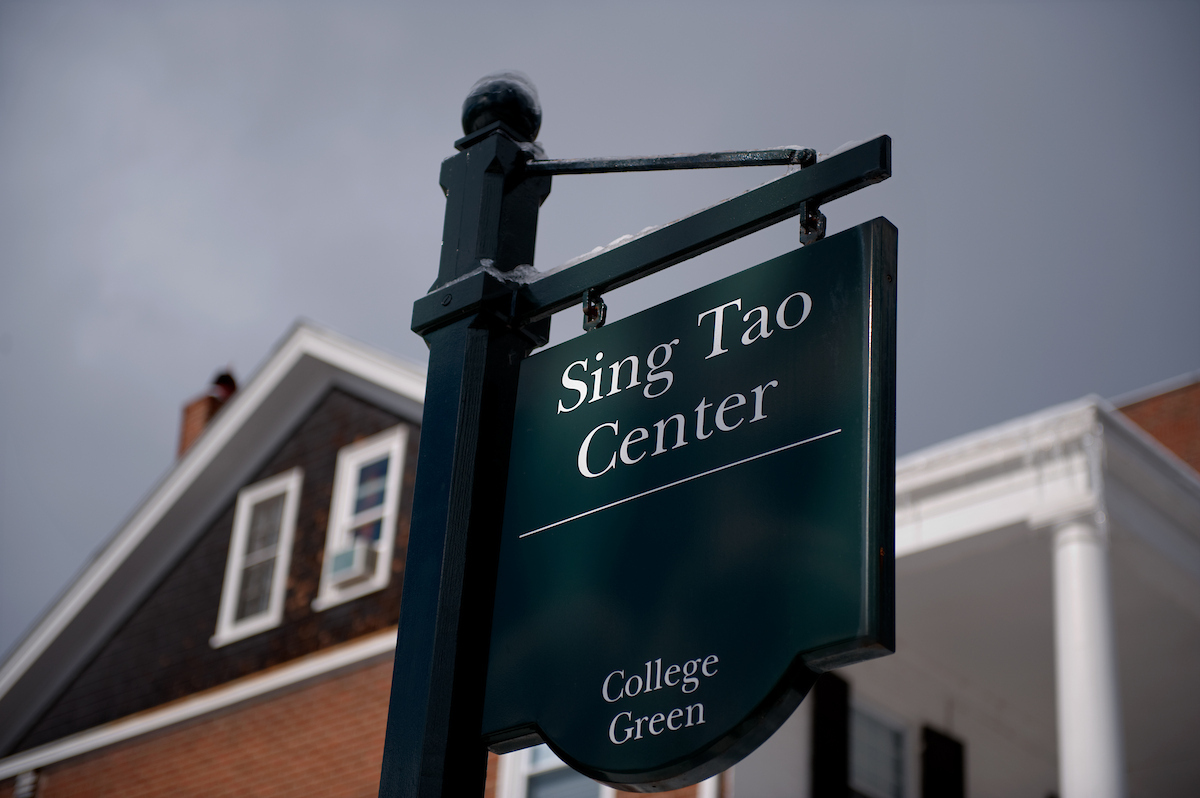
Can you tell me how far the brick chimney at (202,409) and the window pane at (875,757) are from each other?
8.77 metres

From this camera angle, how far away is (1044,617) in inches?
478

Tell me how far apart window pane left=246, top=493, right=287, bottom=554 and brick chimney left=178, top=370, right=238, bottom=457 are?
2.27 meters

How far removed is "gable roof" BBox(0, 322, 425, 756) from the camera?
52.2ft

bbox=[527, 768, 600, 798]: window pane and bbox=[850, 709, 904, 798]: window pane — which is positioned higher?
bbox=[850, 709, 904, 798]: window pane

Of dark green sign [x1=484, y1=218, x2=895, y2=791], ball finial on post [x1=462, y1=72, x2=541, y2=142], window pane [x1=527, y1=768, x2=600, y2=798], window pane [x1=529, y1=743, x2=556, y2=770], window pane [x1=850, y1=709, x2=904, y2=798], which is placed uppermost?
window pane [x1=850, y1=709, x2=904, y2=798]

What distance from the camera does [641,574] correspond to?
291 cm

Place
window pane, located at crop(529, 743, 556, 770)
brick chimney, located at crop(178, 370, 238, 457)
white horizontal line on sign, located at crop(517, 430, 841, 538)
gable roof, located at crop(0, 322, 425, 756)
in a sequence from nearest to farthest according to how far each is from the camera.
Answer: white horizontal line on sign, located at crop(517, 430, 841, 538)
window pane, located at crop(529, 743, 556, 770)
gable roof, located at crop(0, 322, 425, 756)
brick chimney, located at crop(178, 370, 238, 457)

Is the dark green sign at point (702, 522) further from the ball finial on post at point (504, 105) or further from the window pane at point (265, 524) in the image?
the window pane at point (265, 524)

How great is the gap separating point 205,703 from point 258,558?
1.54m

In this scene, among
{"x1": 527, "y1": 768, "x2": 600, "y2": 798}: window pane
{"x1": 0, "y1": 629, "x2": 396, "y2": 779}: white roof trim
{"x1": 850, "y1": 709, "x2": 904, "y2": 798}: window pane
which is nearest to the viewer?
{"x1": 527, "y1": 768, "x2": 600, "y2": 798}: window pane

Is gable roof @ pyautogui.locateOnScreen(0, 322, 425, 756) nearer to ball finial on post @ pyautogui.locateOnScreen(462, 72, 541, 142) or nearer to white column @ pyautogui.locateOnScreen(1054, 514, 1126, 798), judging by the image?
white column @ pyautogui.locateOnScreen(1054, 514, 1126, 798)

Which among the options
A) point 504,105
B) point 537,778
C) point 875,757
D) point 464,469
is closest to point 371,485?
point 537,778

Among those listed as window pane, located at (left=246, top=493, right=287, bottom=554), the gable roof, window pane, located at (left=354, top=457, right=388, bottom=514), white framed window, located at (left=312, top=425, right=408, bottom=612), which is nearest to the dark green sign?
white framed window, located at (left=312, top=425, right=408, bottom=612)

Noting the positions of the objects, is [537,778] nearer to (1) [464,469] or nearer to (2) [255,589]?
(2) [255,589]
